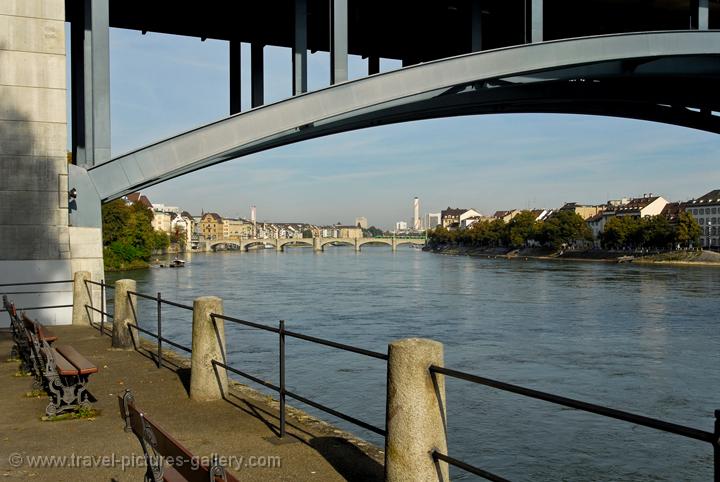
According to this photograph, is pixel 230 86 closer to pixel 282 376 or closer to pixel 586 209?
pixel 282 376

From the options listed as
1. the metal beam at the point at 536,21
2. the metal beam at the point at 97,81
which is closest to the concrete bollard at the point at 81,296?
the metal beam at the point at 97,81

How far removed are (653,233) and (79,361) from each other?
9446 centimetres

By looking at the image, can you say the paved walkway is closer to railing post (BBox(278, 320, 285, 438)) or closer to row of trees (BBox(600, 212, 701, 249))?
railing post (BBox(278, 320, 285, 438))

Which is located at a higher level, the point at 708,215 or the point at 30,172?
the point at 708,215

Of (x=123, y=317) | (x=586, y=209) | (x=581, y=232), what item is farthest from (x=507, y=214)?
(x=123, y=317)

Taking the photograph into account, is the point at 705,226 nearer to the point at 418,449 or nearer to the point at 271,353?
the point at 271,353

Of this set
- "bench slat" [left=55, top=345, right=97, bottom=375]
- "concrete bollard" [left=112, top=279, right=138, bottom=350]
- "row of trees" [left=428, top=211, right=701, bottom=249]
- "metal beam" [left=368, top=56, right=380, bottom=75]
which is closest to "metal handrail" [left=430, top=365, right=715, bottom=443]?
"bench slat" [left=55, top=345, right=97, bottom=375]

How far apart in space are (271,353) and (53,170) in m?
9.21

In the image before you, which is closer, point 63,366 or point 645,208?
point 63,366

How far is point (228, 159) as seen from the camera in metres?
12.1

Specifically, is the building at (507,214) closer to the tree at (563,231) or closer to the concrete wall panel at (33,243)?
the tree at (563,231)

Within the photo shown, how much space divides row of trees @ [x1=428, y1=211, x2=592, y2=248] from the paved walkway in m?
106

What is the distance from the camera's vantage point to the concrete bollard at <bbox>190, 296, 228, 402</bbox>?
22.0 ft

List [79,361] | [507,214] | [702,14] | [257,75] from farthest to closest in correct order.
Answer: [507,214], [257,75], [702,14], [79,361]
